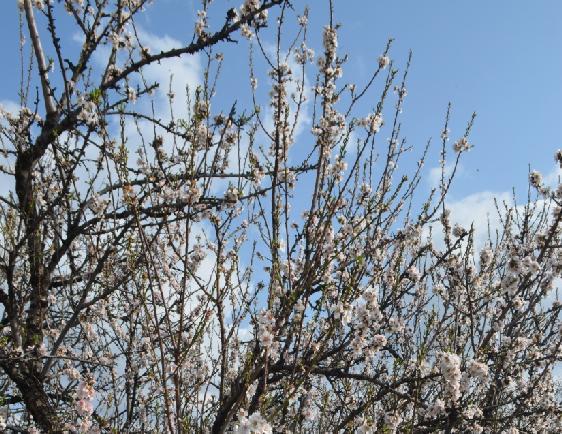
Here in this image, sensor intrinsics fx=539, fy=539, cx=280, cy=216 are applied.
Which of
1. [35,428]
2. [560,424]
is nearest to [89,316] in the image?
[35,428]

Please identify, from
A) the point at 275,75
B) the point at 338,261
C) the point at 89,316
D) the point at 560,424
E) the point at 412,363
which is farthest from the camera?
the point at 560,424

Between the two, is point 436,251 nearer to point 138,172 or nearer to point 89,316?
point 138,172

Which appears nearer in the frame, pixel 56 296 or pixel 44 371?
pixel 44 371

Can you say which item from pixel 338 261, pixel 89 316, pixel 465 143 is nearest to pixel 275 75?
pixel 338 261

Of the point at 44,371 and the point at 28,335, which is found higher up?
the point at 28,335

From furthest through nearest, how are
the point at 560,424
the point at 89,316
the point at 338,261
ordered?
the point at 560,424 → the point at 89,316 → the point at 338,261

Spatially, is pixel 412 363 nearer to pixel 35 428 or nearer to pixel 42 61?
pixel 35 428

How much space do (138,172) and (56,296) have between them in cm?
212

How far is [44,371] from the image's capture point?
427 centimetres

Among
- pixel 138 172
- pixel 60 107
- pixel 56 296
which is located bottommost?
pixel 56 296

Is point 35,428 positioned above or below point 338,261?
below

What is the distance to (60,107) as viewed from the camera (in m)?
4.51

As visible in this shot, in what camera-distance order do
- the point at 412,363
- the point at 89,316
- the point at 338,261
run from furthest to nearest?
the point at 89,316
the point at 338,261
the point at 412,363

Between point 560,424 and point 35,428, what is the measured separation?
5.02m
